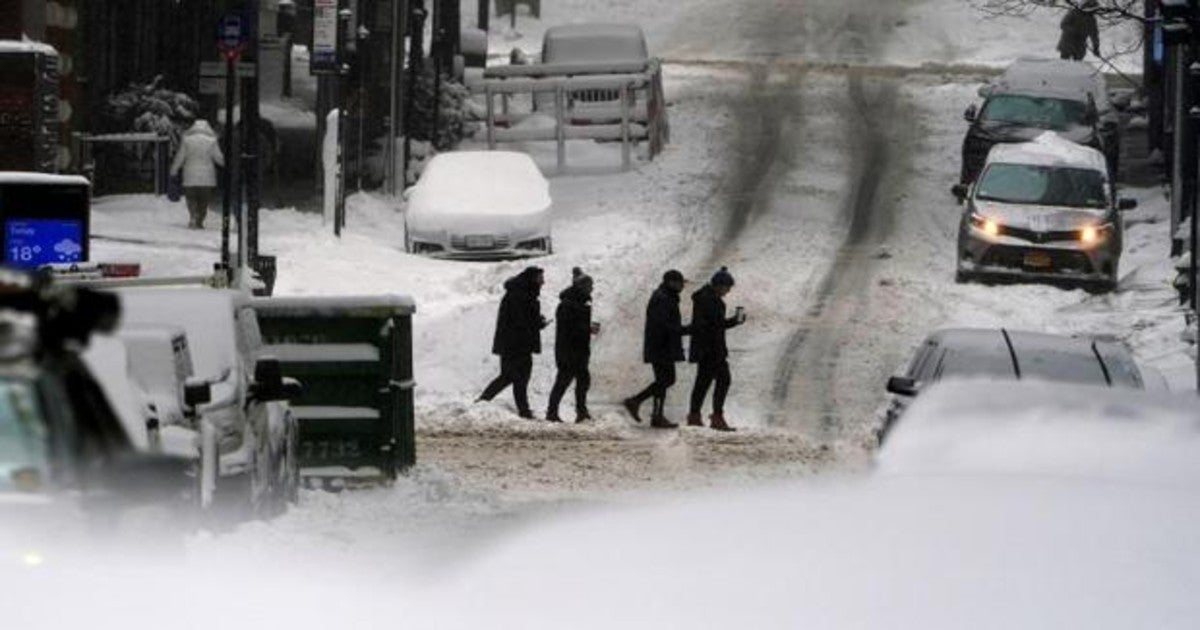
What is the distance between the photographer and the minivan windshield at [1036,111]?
4178 cm

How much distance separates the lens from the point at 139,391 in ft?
34.9

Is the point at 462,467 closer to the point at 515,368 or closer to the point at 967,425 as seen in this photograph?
the point at 515,368

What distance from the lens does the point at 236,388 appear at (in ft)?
43.7

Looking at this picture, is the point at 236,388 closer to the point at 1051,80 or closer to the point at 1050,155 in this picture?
the point at 1050,155

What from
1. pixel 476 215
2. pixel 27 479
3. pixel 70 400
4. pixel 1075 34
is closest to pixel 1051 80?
pixel 476 215

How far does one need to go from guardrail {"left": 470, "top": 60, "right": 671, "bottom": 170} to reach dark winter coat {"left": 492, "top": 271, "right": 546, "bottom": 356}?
1886 cm

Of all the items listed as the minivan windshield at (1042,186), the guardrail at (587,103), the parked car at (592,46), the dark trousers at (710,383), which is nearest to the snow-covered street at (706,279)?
the dark trousers at (710,383)

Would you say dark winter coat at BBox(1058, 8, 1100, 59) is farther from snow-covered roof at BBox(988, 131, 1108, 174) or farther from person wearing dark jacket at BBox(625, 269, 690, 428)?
person wearing dark jacket at BBox(625, 269, 690, 428)

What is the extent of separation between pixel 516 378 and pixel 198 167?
973 centimetres

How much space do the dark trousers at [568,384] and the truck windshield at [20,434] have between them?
2125cm

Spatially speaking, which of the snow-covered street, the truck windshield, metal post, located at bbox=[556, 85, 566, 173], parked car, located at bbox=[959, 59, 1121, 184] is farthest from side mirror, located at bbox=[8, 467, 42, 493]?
metal post, located at bbox=[556, 85, 566, 173]

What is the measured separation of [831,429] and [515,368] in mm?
2971

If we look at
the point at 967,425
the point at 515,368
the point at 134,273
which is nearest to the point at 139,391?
the point at 967,425

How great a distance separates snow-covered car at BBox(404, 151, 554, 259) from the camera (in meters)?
35.0
